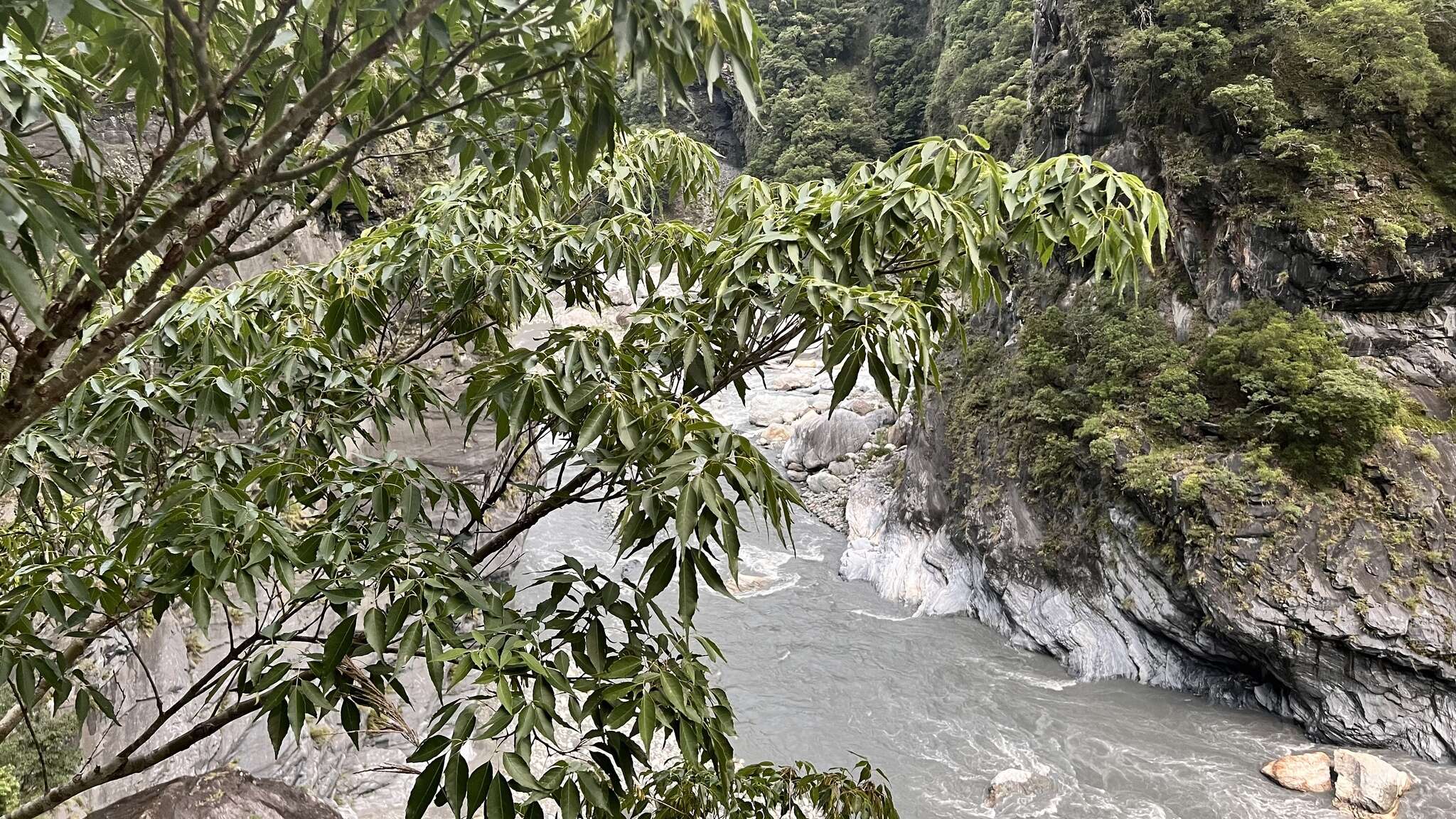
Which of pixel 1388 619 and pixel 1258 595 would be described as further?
pixel 1258 595

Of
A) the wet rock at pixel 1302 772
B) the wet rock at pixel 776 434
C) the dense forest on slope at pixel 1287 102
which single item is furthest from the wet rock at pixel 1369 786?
the wet rock at pixel 776 434

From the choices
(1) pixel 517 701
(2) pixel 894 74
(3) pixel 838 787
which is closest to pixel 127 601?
(1) pixel 517 701

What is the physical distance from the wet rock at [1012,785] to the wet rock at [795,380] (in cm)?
1282

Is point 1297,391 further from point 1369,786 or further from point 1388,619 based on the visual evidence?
point 1369,786

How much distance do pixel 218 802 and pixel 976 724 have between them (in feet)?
22.8

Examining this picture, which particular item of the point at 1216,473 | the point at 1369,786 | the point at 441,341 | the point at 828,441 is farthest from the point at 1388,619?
the point at 828,441

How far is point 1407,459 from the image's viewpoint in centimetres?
735

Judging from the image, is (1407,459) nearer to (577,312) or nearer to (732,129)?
(577,312)

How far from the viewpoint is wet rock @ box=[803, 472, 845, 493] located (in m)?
14.7

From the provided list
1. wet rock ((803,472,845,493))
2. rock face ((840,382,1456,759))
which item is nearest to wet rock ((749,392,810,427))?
wet rock ((803,472,845,493))

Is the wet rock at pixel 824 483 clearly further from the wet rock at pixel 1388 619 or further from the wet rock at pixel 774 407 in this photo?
the wet rock at pixel 1388 619

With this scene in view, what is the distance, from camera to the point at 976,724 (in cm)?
777

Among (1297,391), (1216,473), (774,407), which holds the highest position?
(1297,391)

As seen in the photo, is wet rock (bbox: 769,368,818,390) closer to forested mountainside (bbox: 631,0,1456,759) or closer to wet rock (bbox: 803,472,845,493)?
wet rock (bbox: 803,472,845,493)
